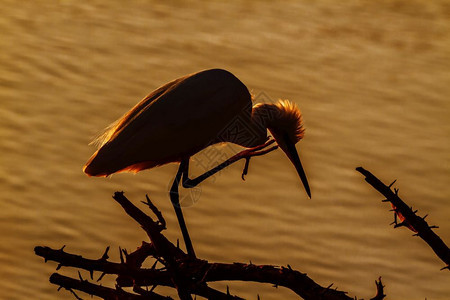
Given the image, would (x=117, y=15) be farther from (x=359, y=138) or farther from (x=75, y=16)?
(x=359, y=138)

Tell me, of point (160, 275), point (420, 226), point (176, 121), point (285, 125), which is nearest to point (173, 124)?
point (176, 121)

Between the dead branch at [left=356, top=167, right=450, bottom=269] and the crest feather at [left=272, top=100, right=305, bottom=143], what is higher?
the crest feather at [left=272, top=100, right=305, bottom=143]

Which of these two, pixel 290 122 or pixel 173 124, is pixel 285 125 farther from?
pixel 173 124

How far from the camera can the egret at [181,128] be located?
640 centimetres

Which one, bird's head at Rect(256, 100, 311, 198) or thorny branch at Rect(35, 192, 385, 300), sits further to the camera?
bird's head at Rect(256, 100, 311, 198)

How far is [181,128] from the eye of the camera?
6.68 m

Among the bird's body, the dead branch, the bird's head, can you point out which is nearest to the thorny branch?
the dead branch

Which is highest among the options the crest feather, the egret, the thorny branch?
the crest feather

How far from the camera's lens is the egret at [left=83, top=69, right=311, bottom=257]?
6.40m

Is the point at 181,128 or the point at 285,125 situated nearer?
the point at 181,128

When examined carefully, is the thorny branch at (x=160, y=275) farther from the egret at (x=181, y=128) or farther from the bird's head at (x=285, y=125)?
the bird's head at (x=285, y=125)

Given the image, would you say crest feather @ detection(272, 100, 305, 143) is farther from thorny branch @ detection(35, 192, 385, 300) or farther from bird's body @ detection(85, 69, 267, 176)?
thorny branch @ detection(35, 192, 385, 300)

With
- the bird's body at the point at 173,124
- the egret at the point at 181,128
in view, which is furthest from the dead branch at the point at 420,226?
the bird's body at the point at 173,124

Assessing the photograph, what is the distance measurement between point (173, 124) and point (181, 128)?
69 millimetres
